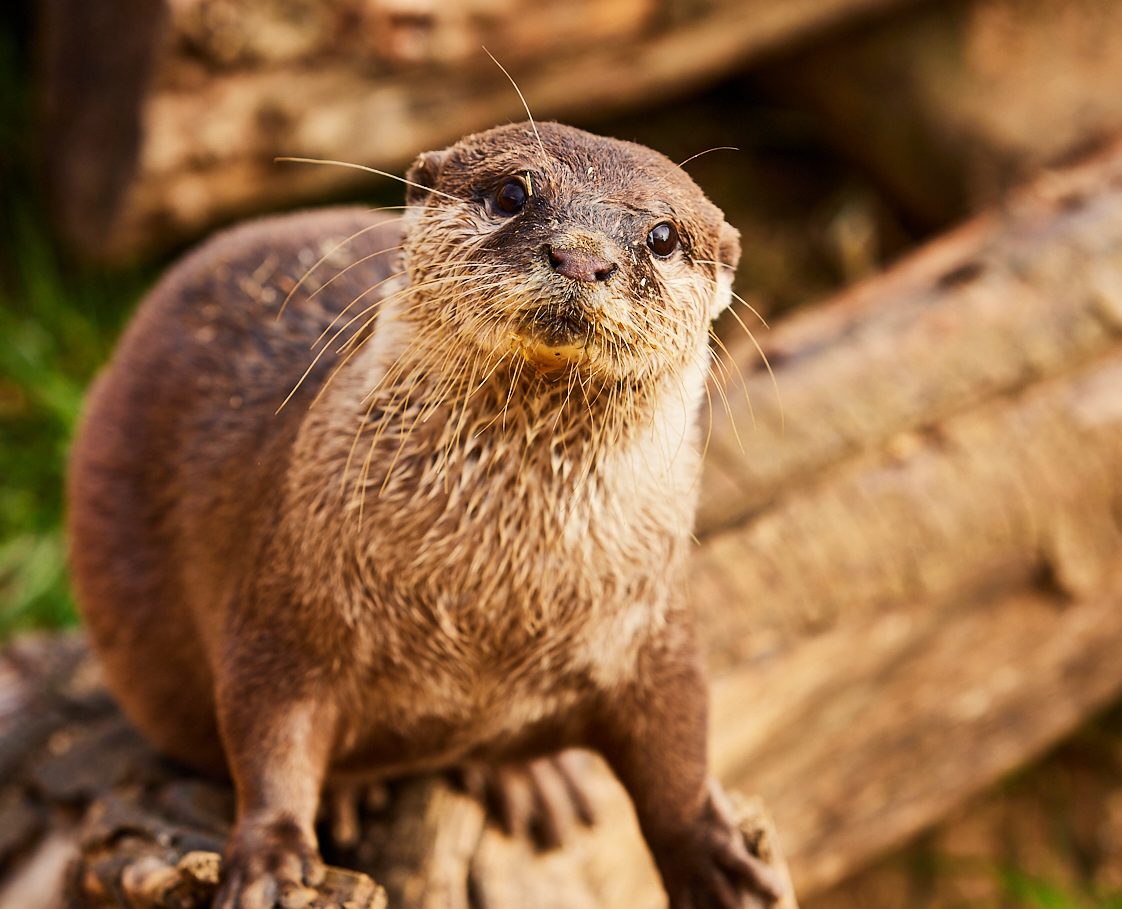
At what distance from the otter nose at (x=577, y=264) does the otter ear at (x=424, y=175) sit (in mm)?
344

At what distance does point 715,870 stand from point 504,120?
2612mm

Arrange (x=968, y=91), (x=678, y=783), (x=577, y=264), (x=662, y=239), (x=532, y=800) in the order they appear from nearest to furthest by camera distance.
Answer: (x=577, y=264) < (x=662, y=239) < (x=678, y=783) < (x=532, y=800) < (x=968, y=91)

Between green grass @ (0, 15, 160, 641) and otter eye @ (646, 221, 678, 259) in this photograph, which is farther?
green grass @ (0, 15, 160, 641)

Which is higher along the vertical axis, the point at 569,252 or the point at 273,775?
the point at 569,252

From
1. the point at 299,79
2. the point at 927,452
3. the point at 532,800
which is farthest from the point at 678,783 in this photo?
the point at 299,79

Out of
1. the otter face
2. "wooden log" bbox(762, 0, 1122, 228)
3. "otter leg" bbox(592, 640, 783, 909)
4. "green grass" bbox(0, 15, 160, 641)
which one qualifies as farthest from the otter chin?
"wooden log" bbox(762, 0, 1122, 228)

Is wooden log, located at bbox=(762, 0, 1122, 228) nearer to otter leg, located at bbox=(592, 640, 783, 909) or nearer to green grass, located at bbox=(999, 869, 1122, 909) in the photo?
green grass, located at bbox=(999, 869, 1122, 909)

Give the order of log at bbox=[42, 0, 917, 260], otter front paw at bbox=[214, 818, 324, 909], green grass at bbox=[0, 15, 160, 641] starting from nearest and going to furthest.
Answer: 1. otter front paw at bbox=[214, 818, 324, 909]
2. log at bbox=[42, 0, 917, 260]
3. green grass at bbox=[0, 15, 160, 641]

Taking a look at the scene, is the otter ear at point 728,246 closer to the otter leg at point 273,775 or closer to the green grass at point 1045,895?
the otter leg at point 273,775

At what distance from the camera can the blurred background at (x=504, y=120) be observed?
11.5 feet

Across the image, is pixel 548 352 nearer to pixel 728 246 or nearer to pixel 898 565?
pixel 728 246

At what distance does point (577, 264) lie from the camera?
58.8 inches

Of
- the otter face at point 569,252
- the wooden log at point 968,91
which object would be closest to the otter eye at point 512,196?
the otter face at point 569,252

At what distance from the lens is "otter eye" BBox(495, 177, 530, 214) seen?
164 centimetres
